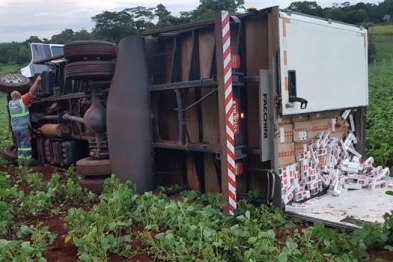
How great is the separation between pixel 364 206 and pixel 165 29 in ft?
9.75

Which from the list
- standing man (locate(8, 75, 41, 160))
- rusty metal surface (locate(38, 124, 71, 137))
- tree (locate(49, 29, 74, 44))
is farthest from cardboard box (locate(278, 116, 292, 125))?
tree (locate(49, 29, 74, 44))

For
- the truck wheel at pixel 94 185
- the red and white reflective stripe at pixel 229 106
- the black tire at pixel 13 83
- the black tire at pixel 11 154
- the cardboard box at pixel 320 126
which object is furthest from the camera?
the black tire at pixel 11 154

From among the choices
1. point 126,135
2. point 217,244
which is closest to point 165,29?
point 126,135

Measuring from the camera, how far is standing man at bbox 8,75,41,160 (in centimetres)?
826

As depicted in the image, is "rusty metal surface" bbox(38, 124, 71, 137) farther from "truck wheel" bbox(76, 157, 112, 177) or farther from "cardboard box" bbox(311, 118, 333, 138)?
"cardboard box" bbox(311, 118, 333, 138)

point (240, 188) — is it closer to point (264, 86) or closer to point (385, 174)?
point (264, 86)

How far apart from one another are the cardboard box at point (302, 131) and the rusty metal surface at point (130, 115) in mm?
1763

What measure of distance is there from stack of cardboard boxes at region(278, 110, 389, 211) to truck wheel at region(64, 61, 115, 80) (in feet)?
7.57

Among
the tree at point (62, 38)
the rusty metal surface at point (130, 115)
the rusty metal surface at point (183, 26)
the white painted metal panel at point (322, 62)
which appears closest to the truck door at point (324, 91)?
the white painted metal panel at point (322, 62)

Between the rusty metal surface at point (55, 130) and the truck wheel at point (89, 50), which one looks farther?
the rusty metal surface at point (55, 130)

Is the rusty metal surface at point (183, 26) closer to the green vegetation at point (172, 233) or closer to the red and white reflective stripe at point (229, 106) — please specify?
the red and white reflective stripe at point (229, 106)

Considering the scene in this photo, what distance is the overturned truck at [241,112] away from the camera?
4.42 metres

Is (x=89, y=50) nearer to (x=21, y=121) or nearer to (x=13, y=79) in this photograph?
(x=21, y=121)

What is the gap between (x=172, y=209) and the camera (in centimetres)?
389
